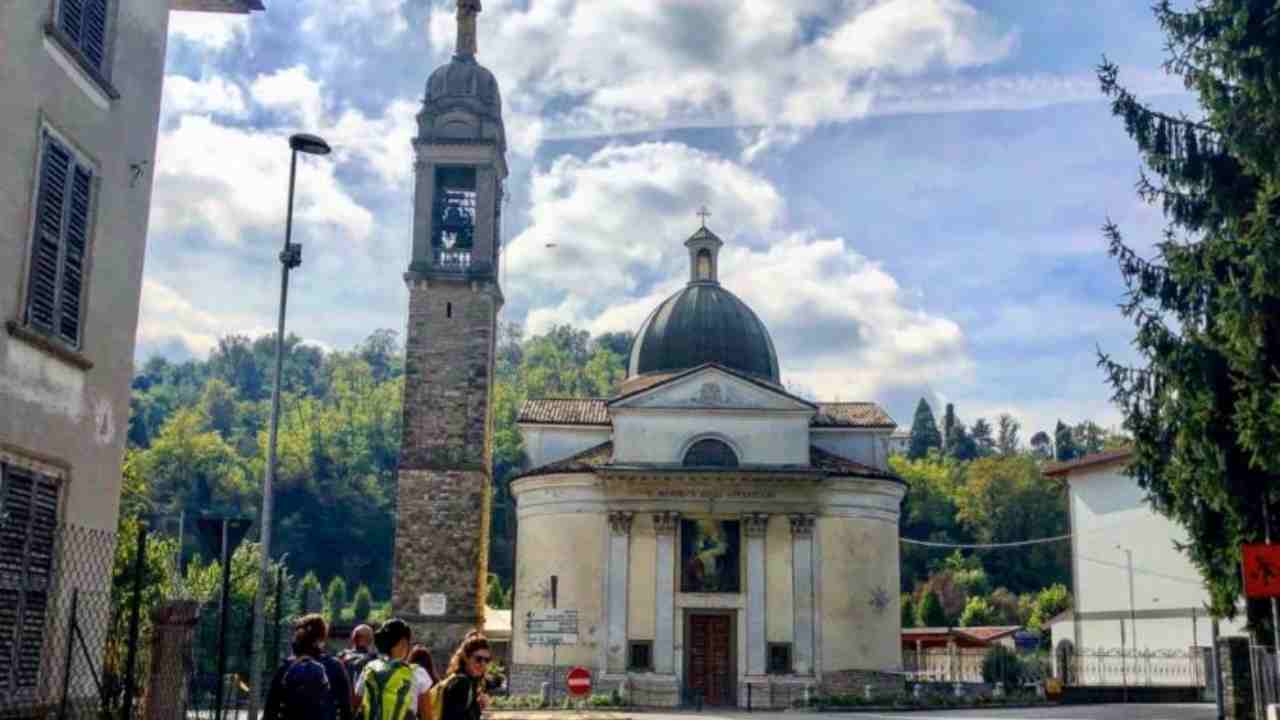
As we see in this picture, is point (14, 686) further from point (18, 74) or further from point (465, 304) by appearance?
point (465, 304)

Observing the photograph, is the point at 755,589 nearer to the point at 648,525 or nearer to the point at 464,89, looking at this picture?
the point at 648,525

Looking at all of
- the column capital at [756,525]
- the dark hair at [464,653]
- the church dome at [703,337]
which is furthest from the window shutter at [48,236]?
the church dome at [703,337]

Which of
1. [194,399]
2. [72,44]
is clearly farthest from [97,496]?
[194,399]

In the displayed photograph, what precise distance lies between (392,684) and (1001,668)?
1587 inches

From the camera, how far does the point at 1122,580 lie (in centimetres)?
4616

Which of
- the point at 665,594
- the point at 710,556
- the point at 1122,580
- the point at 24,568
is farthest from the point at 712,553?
the point at 24,568

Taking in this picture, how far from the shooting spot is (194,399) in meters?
155

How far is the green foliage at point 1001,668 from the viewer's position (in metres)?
44.4

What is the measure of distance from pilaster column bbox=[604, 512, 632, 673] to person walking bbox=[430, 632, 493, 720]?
2984 cm

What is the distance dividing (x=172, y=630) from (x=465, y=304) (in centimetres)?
2721

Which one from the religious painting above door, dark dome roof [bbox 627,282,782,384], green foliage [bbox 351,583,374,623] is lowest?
green foliage [bbox 351,583,374,623]

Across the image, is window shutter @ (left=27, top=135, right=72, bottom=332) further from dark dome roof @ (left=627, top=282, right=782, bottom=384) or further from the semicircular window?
dark dome roof @ (left=627, top=282, right=782, bottom=384)

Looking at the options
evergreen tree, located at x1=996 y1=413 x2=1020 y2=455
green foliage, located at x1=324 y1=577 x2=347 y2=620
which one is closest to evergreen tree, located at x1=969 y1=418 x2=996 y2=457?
evergreen tree, located at x1=996 y1=413 x2=1020 y2=455

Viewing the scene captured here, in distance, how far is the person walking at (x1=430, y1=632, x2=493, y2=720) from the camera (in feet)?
30.1
